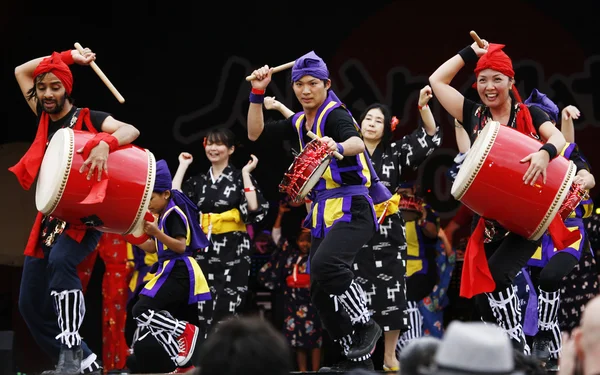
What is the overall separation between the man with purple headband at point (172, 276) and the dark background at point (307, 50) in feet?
6.99

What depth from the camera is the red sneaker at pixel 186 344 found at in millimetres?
5180

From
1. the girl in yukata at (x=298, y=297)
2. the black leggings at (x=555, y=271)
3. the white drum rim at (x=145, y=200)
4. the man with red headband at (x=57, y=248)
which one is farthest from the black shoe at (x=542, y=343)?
the man with red headband at (x=57, y=248)

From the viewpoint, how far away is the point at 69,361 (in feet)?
15.0

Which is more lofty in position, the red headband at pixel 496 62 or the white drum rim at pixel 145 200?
the red headband at pixel 496 62

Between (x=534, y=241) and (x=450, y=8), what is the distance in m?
3.60

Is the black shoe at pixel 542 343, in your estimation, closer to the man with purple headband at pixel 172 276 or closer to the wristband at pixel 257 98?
the man with purple headband at pixel 172 276

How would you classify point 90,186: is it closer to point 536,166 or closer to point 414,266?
point 536,166

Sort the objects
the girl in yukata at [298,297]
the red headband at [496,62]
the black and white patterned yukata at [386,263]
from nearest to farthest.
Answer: the red headband at [496,62] → the black and white patterned yukata at [386,263] → the girl in yukata at [298,297]

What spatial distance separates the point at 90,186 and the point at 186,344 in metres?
1.19

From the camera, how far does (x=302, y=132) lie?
15.5 ft

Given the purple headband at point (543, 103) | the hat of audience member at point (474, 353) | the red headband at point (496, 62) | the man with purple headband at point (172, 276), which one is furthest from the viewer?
the man with purple headband at point (172, 276)

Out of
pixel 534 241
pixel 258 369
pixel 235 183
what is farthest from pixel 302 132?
pixel 258 369

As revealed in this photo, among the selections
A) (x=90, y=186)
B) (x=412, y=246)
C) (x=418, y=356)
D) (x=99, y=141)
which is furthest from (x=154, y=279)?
(x=418, y=356)

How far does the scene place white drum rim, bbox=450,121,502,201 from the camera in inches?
165
